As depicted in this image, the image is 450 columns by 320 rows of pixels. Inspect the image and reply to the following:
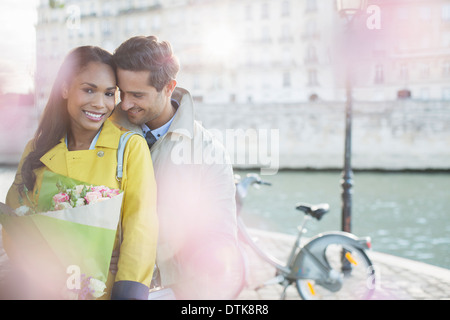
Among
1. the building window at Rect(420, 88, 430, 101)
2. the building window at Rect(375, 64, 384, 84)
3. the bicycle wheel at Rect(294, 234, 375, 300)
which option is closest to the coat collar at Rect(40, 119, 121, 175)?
the bicycle wheel at Rect(294, 234, 375, 300)

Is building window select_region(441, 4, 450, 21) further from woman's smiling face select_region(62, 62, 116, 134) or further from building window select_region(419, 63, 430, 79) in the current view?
woman's smiling face select_region(62, 62, 116, 134)

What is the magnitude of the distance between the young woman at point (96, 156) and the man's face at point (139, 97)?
0.17 feet

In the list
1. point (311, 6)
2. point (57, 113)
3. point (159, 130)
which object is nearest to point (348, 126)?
point (159, 130)

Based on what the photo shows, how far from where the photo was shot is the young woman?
1.30 m

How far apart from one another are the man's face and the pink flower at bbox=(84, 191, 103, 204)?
35 cm

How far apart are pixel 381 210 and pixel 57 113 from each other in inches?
506

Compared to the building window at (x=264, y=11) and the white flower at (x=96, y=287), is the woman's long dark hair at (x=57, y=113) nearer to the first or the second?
the white flower at (x=96, y=287)

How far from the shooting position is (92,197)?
1.23 meters

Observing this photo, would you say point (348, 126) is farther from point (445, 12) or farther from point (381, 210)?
point (445, 12)

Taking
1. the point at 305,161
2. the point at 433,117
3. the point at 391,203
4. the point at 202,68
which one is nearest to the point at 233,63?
the point at 202,68

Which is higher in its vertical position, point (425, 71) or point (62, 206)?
point (425, 71)

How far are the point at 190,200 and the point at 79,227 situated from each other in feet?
1.35

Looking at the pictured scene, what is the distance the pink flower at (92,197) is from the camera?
4.01ft
